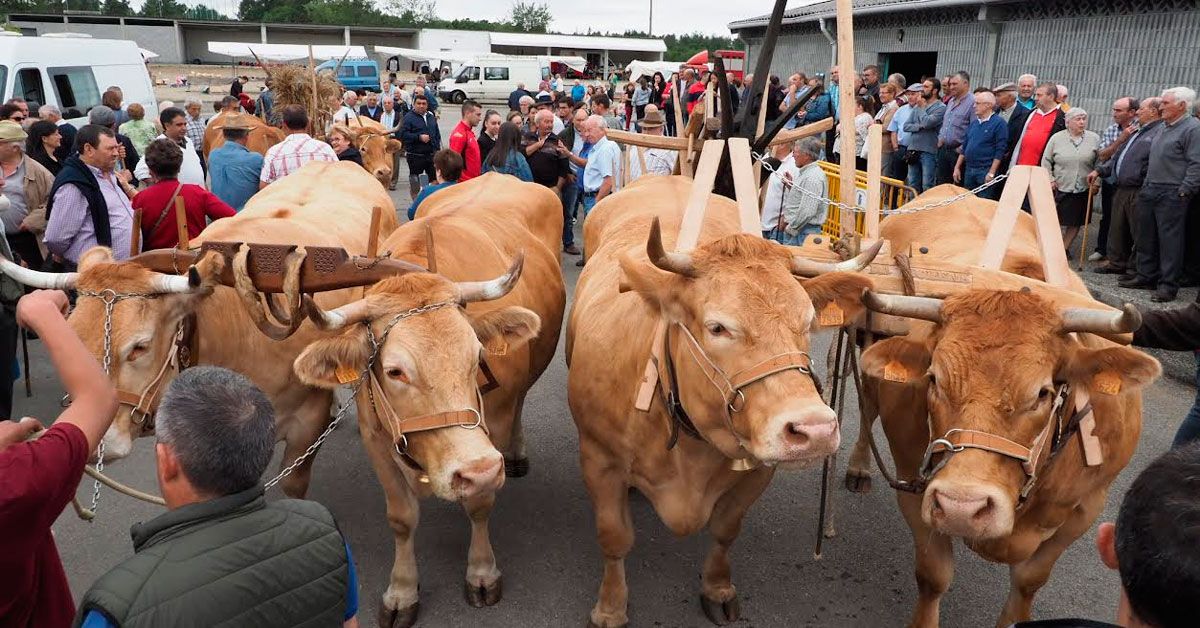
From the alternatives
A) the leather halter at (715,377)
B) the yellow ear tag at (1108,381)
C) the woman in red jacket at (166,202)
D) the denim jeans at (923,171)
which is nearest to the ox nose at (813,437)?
the leather halter at (715,377)

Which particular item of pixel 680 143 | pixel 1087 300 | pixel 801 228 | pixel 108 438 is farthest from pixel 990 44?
pixel 108 438

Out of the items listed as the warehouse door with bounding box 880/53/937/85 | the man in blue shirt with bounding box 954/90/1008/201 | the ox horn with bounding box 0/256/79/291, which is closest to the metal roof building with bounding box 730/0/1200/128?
the warehouse door with bounding box 880/53/937/85

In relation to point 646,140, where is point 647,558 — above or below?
below

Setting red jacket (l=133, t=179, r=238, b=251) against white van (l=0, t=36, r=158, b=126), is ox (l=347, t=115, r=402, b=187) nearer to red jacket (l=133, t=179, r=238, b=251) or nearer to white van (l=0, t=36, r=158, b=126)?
white van (l=0, t=36, r=158, b=126)

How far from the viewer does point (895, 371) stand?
2.97m

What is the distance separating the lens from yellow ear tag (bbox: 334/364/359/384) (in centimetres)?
301

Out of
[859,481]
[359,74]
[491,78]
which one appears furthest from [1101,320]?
[491,78]

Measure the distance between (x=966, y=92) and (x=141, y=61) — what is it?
14044mm

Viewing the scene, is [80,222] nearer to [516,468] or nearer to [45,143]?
[45,143]

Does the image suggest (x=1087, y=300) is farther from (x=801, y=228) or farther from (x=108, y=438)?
(x=801, y=228)

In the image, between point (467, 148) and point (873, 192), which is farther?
point (467, 148)

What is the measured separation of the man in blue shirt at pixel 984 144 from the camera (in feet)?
32.1

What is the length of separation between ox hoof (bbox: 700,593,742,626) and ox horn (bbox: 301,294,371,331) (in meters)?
2.06

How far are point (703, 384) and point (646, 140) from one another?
10.3ft
